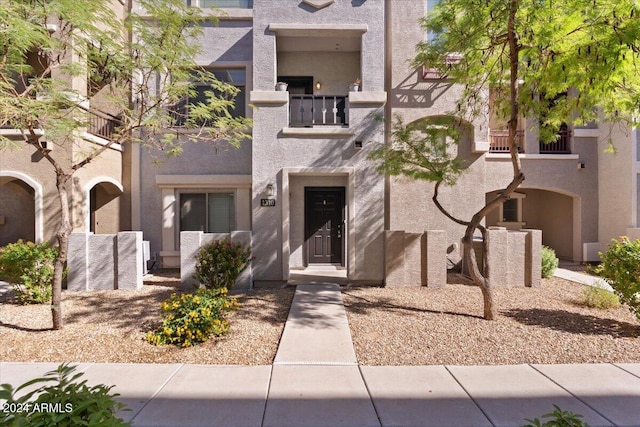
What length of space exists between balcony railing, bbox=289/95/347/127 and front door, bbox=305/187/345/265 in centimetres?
205

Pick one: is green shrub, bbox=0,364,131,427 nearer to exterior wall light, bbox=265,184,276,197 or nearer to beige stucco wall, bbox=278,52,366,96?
exterior wall light, bbox=265,184,276,197

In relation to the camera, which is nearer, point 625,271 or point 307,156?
point 625,271

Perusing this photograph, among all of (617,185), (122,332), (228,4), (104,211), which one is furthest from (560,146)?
(104,211)

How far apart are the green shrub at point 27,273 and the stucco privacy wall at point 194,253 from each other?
289 cm

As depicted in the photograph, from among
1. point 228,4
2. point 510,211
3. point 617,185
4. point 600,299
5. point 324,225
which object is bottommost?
point 600,299

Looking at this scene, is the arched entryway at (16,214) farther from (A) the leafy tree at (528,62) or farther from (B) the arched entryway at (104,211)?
(A) the leafy tree at (528,62)

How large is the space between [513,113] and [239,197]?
7.91m

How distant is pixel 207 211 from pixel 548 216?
14.1 meters

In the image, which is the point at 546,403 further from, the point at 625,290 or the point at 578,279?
the point at 578,279

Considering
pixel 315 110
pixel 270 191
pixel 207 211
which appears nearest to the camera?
pixel 270 191

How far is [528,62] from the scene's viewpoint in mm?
6965

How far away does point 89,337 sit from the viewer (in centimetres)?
530

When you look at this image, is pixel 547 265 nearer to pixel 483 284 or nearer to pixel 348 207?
pixel 483 284

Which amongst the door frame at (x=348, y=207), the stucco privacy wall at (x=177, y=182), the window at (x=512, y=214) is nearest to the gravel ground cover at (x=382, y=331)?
the door frame at (x=348, y=207)
